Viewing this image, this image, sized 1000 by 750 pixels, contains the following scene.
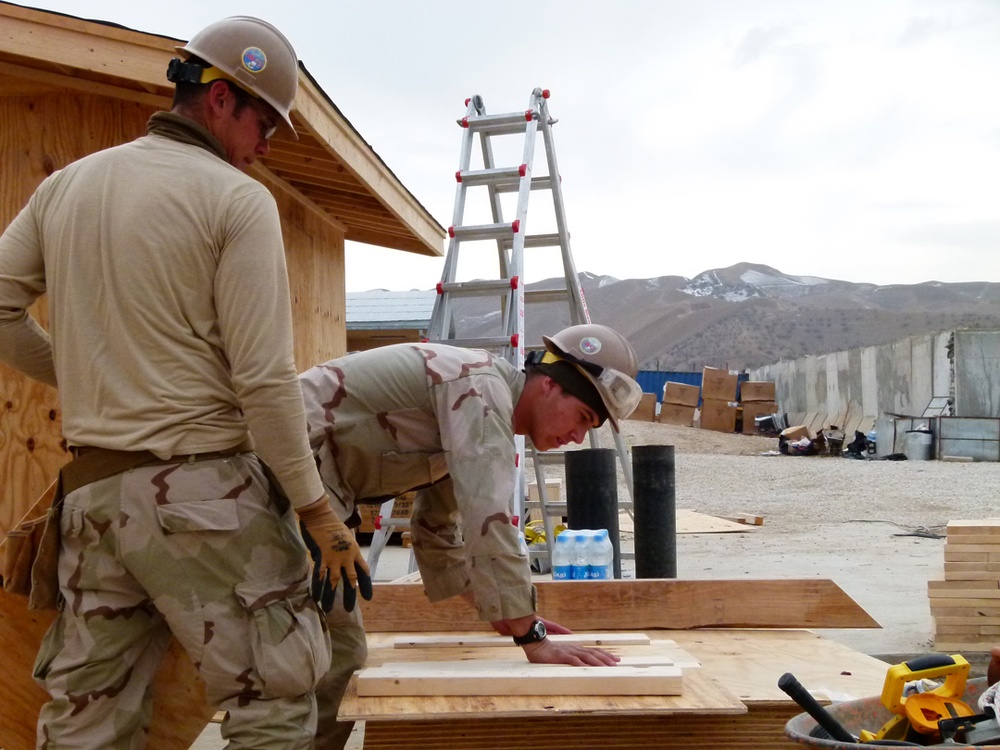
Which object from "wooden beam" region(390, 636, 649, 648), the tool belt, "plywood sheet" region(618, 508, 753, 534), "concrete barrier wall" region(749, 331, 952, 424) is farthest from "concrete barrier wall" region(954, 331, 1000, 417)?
the tool belt

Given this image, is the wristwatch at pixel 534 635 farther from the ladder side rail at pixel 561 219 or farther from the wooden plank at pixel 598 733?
the ladder side rail at pixel 561 219

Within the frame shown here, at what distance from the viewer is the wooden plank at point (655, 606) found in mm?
4082

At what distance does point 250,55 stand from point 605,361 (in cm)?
147

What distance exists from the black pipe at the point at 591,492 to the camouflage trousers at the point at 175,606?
172 inches

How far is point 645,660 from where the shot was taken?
3057mm

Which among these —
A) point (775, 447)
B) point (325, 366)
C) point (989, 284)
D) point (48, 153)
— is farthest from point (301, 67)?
point (989, 284)

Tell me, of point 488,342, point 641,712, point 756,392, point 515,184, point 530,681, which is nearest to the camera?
point 641,712

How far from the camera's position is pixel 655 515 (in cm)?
605

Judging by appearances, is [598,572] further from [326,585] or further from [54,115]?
[54,115]

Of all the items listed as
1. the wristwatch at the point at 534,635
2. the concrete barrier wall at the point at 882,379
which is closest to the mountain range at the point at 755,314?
the concrete barrier wall at the point at 882,379

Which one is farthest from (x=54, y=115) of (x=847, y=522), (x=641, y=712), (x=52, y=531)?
(x=847, y=522)

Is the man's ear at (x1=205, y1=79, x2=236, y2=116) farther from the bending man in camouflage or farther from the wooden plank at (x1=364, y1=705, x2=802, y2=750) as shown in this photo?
the wooden plank at (x1=364, y1=705, x2=802, y2=750)

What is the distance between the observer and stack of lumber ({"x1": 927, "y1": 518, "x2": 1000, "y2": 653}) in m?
6.30

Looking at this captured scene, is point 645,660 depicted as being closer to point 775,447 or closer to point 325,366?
point 325,366
